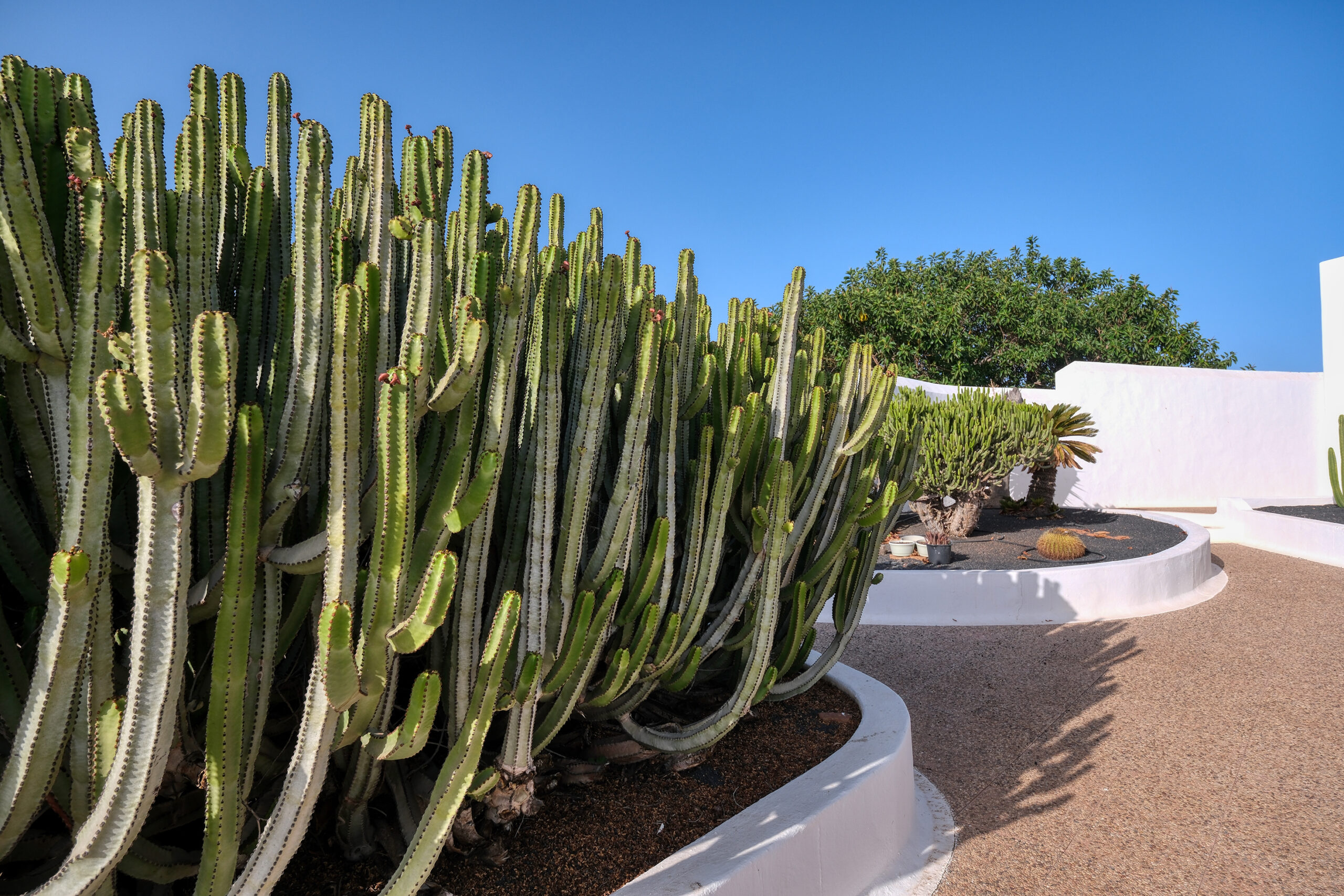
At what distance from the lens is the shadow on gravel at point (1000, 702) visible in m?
3.54

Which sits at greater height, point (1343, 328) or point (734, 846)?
point (1343, 328)

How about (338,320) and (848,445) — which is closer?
(338,320)

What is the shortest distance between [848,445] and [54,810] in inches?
109

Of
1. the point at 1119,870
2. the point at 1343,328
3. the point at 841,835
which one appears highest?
the point at 1343,328

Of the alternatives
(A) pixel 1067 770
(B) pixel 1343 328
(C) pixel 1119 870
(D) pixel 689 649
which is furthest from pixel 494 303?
(B) pixel 1343 328

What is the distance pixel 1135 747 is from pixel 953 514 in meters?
5.78

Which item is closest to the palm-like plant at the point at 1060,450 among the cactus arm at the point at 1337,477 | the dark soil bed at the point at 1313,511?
the dark soil bed at the point at 1313,511

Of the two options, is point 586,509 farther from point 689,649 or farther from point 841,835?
point 841,835

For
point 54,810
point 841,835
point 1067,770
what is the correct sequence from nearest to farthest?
point 54,810
point 841,835
point 1067,770

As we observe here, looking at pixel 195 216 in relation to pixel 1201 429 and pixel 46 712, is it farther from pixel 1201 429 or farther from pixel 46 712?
pixel 1201 429

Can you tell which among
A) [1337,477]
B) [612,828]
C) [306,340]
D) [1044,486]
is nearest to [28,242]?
[306,340]

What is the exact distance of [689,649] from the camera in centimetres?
274

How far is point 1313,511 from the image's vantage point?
1128cm

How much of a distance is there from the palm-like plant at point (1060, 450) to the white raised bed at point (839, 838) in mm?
8291
